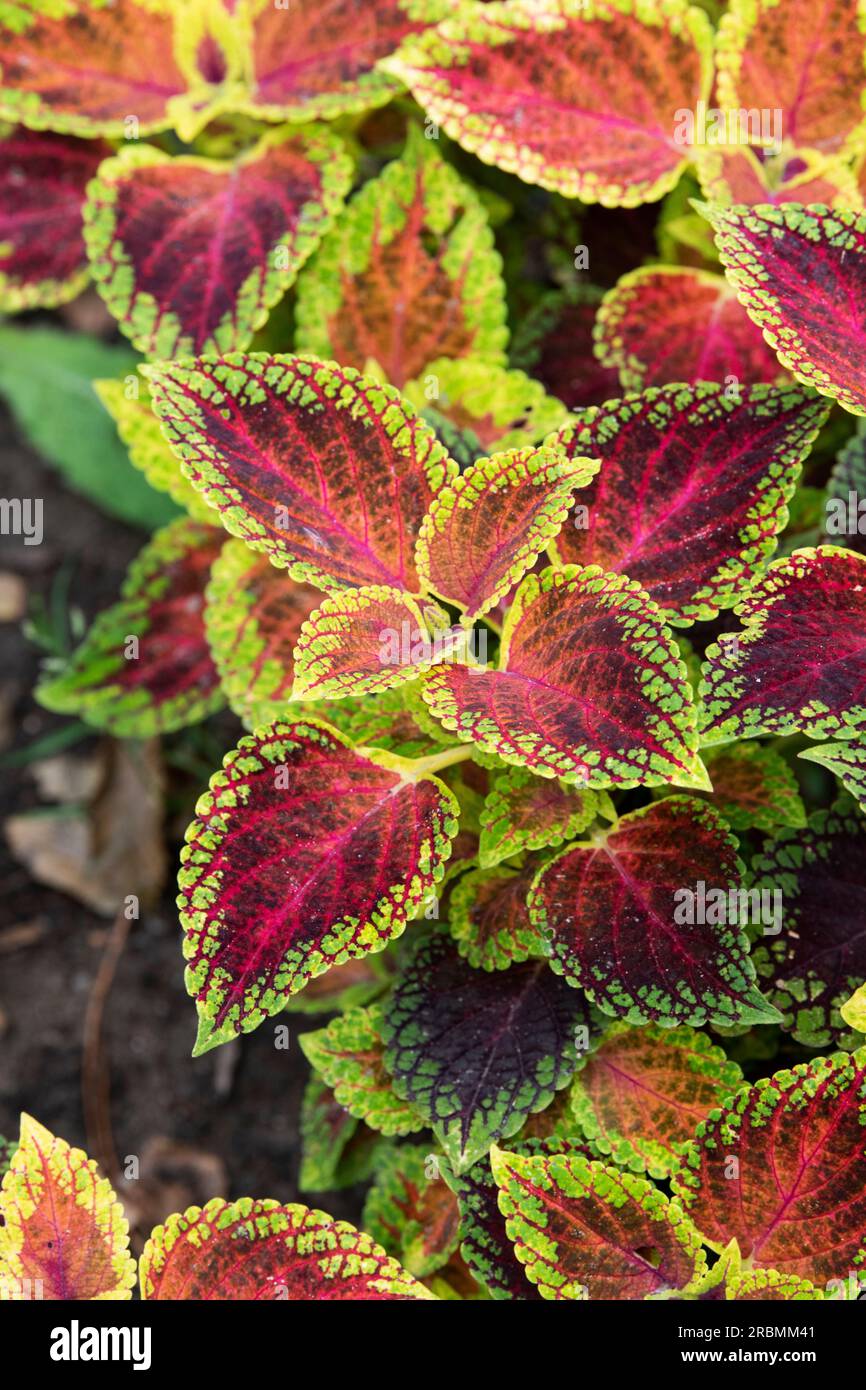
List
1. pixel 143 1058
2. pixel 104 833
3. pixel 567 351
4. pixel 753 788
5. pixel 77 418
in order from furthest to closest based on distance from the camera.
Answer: pixel 77 418, pixel 104 833, pixel 143 1058, pixel 567 351, pixel 753 788

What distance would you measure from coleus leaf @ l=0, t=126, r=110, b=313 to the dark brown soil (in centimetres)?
84

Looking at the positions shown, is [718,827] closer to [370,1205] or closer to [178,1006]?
[370,1205]

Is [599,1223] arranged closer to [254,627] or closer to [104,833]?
[254,627]

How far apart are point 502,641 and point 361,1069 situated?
44cm

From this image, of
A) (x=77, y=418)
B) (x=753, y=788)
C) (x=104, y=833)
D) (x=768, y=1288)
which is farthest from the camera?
(x=77, y=418)

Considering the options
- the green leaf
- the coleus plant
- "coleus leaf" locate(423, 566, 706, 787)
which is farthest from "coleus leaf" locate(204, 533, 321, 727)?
the green leaf

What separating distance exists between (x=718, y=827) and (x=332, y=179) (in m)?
0.85

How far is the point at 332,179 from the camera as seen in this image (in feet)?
5.13

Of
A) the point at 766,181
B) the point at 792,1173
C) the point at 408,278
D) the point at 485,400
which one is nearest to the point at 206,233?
the point at 408,278

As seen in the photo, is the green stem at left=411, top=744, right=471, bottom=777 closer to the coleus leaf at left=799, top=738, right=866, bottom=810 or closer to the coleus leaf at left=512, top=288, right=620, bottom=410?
the coleus leaf at left=799, top=738, right=866, bottom=810

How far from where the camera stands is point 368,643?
1.17m

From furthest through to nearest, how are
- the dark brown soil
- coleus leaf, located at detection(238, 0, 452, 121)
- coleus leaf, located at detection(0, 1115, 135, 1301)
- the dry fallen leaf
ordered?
the dry fallen leaf < the dark brown soil < coleus leaf, located at detection(238, 0, 452, 121) < coleus leaf, located at detection(0, 1115, 135, 1301)

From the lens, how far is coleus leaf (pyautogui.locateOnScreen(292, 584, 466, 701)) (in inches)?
43.5

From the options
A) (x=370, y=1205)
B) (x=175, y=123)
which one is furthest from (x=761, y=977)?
(x=175, y=123)
